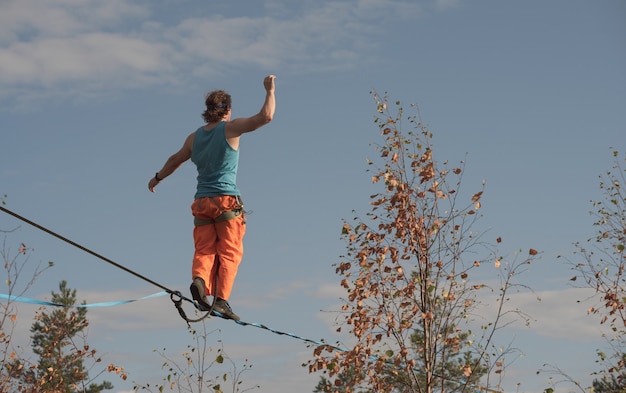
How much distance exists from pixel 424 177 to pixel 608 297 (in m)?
4.69

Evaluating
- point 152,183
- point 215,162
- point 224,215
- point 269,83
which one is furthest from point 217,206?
point 269,83

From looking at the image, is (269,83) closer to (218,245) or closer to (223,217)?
(223,217)

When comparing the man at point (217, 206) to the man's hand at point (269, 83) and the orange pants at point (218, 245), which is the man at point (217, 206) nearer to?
the orange pants at point (218, 245)

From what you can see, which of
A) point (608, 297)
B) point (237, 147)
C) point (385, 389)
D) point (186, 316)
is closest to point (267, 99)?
point (237, 147)

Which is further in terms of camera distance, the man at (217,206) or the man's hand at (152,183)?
Answer: the man's hand at (152,183)

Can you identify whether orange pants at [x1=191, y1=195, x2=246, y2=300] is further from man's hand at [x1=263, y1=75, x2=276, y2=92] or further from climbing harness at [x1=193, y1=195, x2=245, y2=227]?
man's hand at [x1=263, y1=75, x2=276, y2=92]

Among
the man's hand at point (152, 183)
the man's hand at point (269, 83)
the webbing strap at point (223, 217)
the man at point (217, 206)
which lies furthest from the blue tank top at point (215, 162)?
the man's hand at point (152, 183)

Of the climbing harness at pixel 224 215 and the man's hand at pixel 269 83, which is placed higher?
the man's hand at pixel 269 83

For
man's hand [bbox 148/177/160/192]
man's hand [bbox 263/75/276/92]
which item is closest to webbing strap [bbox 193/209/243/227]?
man's hand [bbox 148/177/160/192]

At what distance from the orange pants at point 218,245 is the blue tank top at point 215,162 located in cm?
8

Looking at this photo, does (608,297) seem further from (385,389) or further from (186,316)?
(186,316)

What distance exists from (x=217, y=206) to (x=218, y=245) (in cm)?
37

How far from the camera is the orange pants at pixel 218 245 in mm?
7516

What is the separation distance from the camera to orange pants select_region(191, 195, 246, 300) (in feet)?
24.7
